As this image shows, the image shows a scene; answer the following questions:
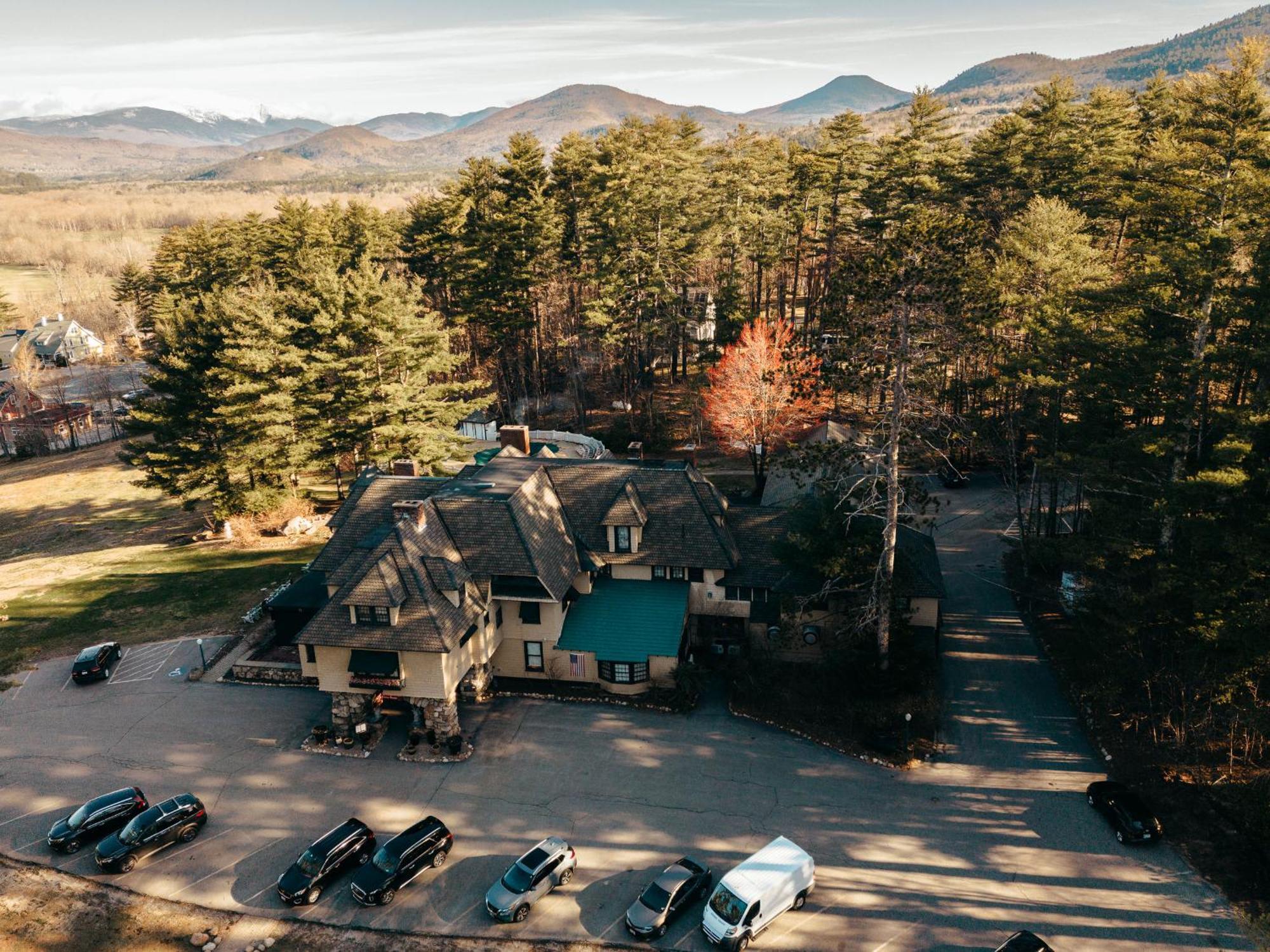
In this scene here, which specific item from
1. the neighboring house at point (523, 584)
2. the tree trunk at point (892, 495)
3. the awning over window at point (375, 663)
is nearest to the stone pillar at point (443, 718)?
the neighboring house at point (523, 584)

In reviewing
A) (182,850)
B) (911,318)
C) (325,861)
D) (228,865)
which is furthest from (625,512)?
(182,850)

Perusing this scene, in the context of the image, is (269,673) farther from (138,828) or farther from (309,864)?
(309,864)

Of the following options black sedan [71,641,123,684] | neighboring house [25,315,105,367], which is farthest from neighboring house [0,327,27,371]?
black sedan [71,641,123,684]

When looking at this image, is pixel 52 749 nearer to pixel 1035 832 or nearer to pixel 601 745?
pixel 601 745

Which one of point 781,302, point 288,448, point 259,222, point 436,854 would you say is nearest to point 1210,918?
point 436,854

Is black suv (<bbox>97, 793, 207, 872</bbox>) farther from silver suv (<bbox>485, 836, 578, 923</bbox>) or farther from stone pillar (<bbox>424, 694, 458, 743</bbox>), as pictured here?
silver suv (<bbox>485, 836, 578, 923</bbox>)

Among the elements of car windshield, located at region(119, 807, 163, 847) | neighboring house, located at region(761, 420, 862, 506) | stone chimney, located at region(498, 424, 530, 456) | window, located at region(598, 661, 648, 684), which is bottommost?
car windshield, located at region(119, 807, 163, 847)
